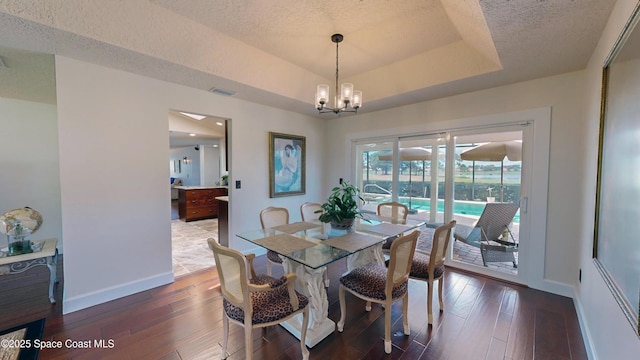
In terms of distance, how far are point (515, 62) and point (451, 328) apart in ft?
8.24

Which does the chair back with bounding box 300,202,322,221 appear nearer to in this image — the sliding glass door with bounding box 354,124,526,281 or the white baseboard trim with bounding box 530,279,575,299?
the sliding glass door with bounding box 354,124,526,281

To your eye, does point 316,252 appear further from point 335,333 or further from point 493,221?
point 493,221

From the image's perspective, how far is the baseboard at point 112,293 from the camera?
7.39 ft

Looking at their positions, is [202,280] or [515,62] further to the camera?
[202,280]

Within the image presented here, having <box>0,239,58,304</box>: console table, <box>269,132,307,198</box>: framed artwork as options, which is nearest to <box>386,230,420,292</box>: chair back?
<box>269,132,307,198</box>: framed artwork

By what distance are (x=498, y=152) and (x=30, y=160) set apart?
6.83 metres

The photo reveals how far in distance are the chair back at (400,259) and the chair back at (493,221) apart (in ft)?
6.39

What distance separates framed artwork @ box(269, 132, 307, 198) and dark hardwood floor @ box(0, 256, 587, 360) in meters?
1.82

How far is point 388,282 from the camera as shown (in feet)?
5.75

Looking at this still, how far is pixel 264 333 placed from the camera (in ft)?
6.43

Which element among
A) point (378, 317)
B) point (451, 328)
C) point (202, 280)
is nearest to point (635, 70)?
point (451, 328)

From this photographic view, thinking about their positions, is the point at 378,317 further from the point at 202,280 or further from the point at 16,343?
the point at 16,343

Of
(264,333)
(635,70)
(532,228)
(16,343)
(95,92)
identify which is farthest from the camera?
(532,228)

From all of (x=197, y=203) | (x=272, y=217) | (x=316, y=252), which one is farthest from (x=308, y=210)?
(x=197, y=203)
